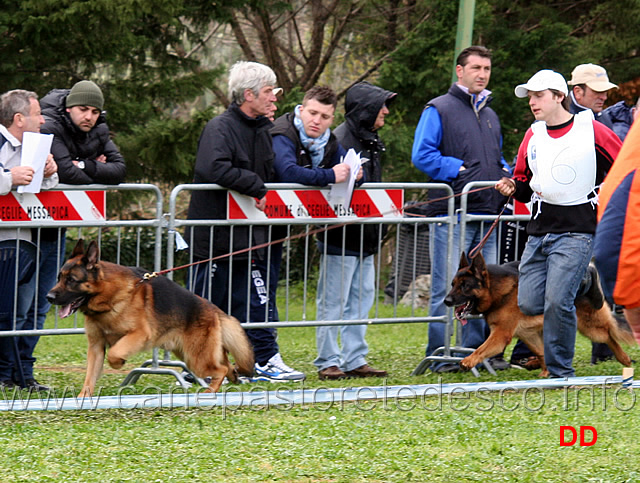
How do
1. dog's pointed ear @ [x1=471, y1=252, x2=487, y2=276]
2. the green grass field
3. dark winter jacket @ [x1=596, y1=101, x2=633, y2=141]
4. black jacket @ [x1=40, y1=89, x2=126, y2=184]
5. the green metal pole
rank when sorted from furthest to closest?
the green metal pole
dark winter jacket @ [x1=596, y1=101, x2=633, y2=141]
dog's pointed ear @ [x1=471, y1=252, x2=487, y2=276]
black jacket @ [x1=40, y1=89, x2=126, y2=184]
the green grass field

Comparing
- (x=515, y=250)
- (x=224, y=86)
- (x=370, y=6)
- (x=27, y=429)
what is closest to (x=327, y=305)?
(x=515, y=250)

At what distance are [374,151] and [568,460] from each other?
13.1ft

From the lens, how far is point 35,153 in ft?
21.5

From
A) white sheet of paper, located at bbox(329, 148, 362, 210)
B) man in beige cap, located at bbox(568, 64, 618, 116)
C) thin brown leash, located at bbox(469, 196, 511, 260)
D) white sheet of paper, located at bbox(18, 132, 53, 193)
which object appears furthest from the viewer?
man in beige cap, located at bbox(568, 64, 618, 116)

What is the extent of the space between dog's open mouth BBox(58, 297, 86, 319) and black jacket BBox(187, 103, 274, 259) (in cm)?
133

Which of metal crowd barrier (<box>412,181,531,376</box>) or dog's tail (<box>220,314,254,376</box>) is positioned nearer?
dog's tail (<box>220,314,254,376</box>)

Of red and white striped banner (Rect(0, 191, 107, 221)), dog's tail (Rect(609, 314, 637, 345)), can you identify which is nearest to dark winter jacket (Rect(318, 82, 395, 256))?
red and white striped banner (Rect(0, 191, 107, 221))

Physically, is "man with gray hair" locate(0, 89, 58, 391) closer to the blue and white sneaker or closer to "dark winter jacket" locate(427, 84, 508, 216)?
the blue and white sneaker

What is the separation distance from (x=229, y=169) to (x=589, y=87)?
339cm

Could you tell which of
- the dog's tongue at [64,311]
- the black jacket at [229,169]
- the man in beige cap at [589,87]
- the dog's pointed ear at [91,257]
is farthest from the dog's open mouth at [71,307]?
the man in beige cap at [589,87]

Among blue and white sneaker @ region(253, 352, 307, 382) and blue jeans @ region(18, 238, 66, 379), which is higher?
blue jeans @ region(18, 238, 66, 379)

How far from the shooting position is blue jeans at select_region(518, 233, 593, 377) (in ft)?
22.3

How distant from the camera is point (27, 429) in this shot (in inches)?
208

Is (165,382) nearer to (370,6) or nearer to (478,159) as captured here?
(478,159)
